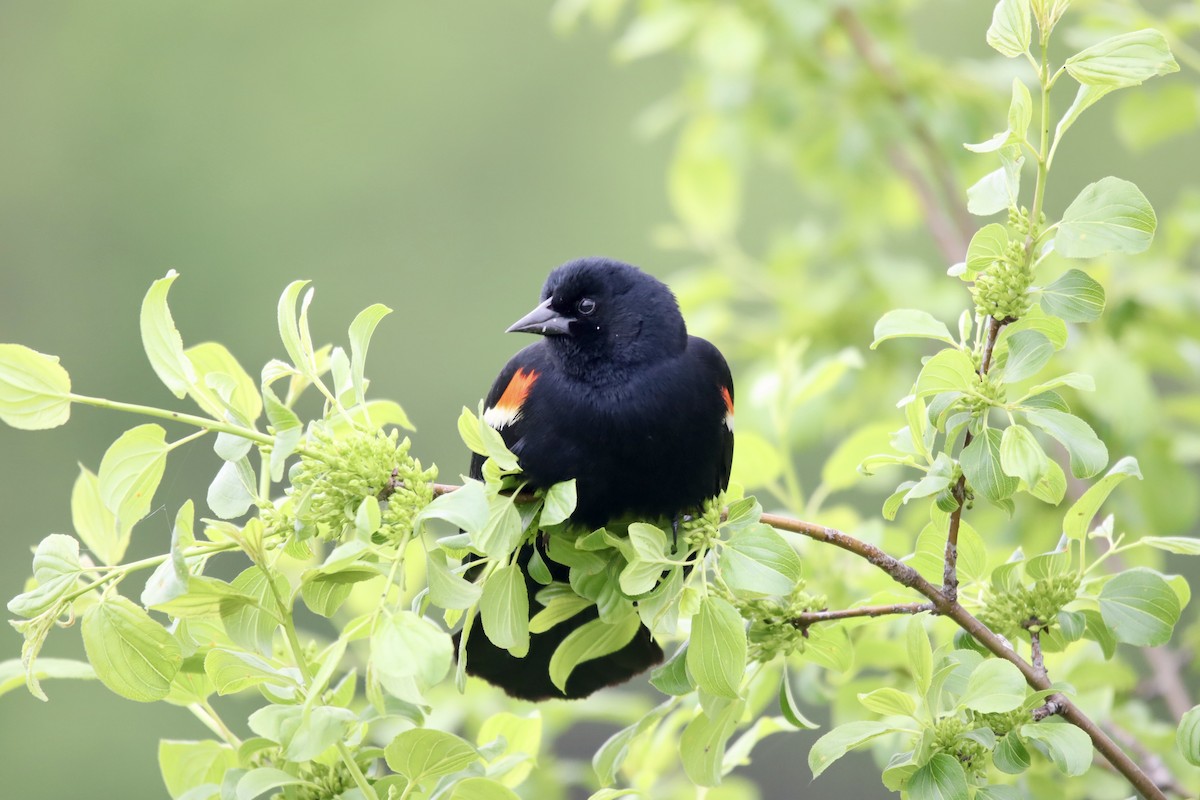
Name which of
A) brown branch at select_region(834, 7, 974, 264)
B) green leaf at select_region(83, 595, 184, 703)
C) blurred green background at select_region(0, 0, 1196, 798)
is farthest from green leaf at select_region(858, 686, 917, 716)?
blurred green background at select_region(0, 0, 1196, 798)

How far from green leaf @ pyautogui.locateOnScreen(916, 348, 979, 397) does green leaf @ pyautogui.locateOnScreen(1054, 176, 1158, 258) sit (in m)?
0.15

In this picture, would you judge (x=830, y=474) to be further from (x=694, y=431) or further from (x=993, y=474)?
(x=993, y=474)

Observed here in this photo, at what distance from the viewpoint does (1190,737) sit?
127cm

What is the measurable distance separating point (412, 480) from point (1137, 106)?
1880 mm

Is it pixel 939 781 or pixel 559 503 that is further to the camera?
pixel 559 503

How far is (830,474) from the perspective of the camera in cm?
184

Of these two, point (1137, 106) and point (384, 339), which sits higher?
point (1137, 106)

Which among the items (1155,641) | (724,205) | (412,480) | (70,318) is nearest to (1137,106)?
(724,205)

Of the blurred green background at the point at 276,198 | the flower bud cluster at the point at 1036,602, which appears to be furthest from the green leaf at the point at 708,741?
the blurred green background at the point at 276,198

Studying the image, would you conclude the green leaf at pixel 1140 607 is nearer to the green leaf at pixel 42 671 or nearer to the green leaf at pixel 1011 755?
the green leaf at pixel 1011 755

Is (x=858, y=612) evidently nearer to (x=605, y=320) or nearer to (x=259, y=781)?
(x=259, y=781)

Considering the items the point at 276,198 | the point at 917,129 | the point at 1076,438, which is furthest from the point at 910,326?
the point at 276,198

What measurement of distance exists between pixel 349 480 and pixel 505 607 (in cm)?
22

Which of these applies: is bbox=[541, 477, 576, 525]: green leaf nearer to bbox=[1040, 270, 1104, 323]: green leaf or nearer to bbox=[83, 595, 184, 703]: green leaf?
bbox=[83, 595, 184, 703]: green leaf
